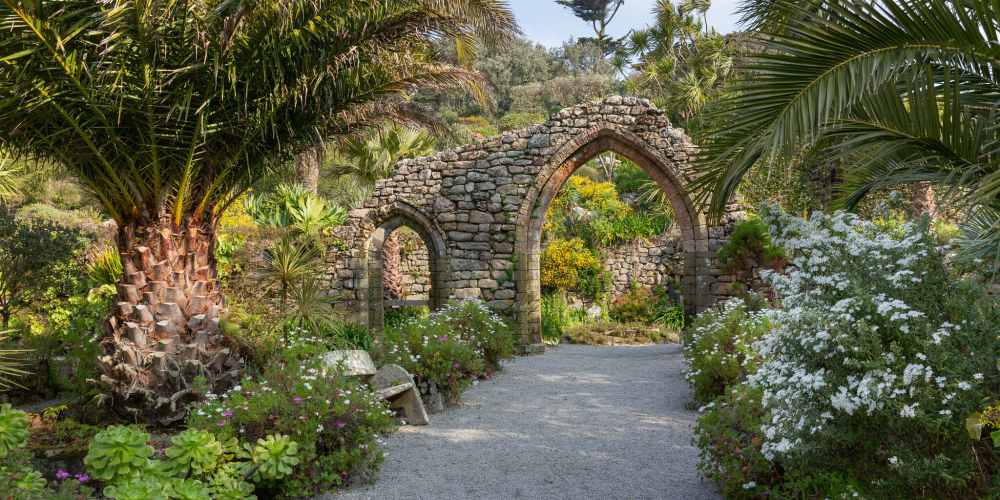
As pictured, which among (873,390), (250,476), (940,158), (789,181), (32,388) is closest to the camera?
(873,390)

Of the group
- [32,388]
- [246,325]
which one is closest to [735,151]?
[246,325]

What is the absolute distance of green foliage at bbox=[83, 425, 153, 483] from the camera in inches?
122

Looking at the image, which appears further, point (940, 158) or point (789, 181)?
point (789, 181)

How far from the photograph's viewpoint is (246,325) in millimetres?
7176

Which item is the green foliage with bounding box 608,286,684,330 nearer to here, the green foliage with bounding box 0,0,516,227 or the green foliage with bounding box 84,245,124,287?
the green foliage with bounding box 0,0,516,227

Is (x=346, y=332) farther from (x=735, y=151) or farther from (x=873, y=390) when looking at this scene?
(x=873, y=390)

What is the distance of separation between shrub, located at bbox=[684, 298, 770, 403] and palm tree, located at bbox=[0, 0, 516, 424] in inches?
145

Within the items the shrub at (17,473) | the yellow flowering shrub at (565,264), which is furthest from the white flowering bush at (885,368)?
the yellow flowering shrub at (565,264)

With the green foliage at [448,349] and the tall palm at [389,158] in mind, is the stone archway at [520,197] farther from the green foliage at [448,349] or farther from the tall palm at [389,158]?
the tall palm at [389,158]

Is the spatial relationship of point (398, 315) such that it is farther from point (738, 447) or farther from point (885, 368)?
point (885, 368)

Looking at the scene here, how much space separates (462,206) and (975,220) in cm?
712

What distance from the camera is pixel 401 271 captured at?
17.2m

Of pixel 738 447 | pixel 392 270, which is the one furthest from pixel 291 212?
pixel 738 447

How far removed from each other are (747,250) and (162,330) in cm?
807
